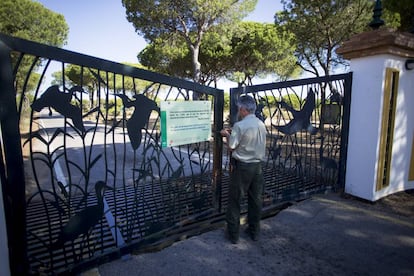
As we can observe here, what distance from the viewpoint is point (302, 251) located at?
2816 millimetres

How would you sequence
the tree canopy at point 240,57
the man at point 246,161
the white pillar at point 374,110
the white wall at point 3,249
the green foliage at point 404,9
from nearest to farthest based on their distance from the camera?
1. the white wall at point 3,249
2. the man at point 246,161
3. the white pillar at point 374,110
4. the green foliage at point 404,9
5. the tree canopy at point 240,57

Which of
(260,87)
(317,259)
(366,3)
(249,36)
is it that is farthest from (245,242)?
(249,36)

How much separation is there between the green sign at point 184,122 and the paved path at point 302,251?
120 cm

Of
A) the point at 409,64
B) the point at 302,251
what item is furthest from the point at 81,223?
the point at 409,64

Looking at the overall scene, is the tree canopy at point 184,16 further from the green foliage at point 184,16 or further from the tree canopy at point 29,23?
the tree canopy at point 29,23

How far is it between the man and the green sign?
1.19 feet

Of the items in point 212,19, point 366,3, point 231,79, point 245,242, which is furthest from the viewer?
point 231,79

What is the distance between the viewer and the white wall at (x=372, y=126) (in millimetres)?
3881

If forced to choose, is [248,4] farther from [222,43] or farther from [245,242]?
[245,242]

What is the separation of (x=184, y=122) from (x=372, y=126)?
9.72 feet

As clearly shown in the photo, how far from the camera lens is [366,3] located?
37.2ft

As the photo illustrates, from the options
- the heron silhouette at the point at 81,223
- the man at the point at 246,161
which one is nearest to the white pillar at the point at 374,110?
the man at the point at 246,161

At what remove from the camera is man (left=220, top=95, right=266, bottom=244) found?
9.10 ft

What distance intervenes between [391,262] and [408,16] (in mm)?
7122
